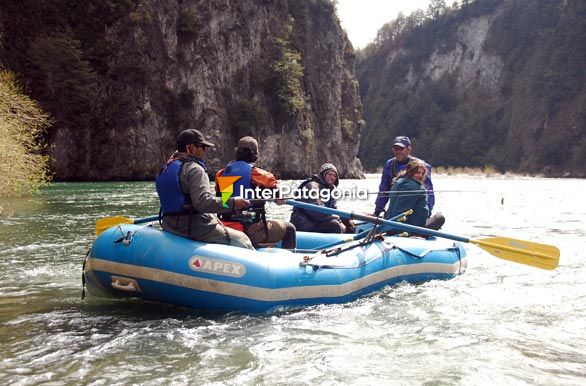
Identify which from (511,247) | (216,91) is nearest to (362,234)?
(511,247)

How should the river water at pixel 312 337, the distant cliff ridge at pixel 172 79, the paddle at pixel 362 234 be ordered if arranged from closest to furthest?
the river water at pixel 312 337 < the paddle at pixel 362 234 < the distant cliff ridge at pixel 172 79

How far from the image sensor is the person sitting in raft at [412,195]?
7.16 m

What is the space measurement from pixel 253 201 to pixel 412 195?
2.58 metres

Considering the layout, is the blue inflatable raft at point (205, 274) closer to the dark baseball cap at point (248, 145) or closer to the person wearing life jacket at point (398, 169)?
the dark baseball cap at point (248, 145)

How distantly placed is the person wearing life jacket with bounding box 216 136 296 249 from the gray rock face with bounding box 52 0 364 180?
76.8ft

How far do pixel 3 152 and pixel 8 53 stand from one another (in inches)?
872

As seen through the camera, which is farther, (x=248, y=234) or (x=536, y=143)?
(x=536, y=143)

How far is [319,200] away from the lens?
768 centimetres

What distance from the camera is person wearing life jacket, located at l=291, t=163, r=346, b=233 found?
24.9ft

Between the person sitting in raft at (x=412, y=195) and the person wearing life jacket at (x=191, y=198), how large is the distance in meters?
2.69

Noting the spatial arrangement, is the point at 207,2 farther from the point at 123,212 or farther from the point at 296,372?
the point at 296,372

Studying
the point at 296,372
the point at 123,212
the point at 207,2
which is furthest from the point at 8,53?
the point at 296,372

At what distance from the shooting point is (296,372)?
12.6 feet

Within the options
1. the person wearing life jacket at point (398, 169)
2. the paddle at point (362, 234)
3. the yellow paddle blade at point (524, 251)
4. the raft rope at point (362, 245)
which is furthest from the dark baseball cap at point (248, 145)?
the person wearing life jacket at point (398, 169)
